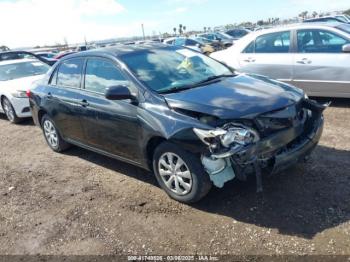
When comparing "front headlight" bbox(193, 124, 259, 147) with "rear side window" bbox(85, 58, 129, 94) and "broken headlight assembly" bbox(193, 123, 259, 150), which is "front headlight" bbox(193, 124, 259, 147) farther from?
"rear side window" bbox(85, 58, 129, 94)

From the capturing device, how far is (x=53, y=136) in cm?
641

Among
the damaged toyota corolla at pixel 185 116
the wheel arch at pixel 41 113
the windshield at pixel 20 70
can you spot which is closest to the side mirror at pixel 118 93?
the damaged toyota corolla at pixel 185 116

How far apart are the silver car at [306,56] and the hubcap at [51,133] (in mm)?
4263

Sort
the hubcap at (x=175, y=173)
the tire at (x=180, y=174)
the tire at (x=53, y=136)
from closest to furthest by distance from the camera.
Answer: the tire at (x=180, y=174) < the hubcap at (x=175, y=173) < the tire at (x=53, y=136)

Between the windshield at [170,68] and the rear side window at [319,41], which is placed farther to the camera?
the rear side window at [319,41]

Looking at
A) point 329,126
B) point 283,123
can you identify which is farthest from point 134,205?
point 329,126

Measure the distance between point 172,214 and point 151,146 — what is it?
0.81m

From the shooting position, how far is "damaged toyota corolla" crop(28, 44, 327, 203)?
3678mm

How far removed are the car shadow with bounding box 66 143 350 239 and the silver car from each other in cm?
260

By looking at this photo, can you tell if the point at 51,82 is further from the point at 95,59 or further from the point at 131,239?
the point at 131,239

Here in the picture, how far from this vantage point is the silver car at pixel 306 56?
278 inches

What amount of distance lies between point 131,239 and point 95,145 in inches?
74.7

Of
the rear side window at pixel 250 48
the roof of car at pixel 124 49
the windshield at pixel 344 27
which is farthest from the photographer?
the rear side window at pixel 250 48

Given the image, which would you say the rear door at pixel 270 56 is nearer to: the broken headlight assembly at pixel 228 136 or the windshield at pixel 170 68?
the windshield at pixel 170 68
